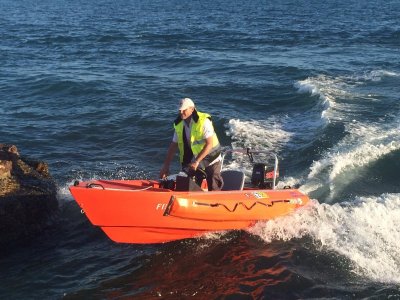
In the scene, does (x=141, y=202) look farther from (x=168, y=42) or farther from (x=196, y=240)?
(x=168, y=42)

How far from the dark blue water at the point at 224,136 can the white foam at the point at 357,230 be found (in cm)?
3

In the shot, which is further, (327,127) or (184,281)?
(327,127)

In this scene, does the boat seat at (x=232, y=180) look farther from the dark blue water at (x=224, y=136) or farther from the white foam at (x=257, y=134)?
the white foam at (x=257, y=134)

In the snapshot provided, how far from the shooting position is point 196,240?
28.3 ft

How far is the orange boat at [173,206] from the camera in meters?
7.48

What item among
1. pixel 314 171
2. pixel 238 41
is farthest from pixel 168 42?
pixel 314 171

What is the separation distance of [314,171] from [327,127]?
10.2ft

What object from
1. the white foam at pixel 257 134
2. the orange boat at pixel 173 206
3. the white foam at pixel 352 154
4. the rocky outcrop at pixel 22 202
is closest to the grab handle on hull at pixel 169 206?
the orange boat at pixel 173 206

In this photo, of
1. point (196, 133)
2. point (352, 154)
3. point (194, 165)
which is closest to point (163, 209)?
point (194, 165)

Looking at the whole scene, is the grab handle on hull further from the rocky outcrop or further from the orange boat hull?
the rocky outcrop

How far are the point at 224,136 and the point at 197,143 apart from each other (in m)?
6.35

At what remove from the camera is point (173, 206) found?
7.70m

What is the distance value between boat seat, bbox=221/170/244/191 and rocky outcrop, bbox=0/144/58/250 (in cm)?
318

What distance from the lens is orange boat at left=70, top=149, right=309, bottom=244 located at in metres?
7.48
